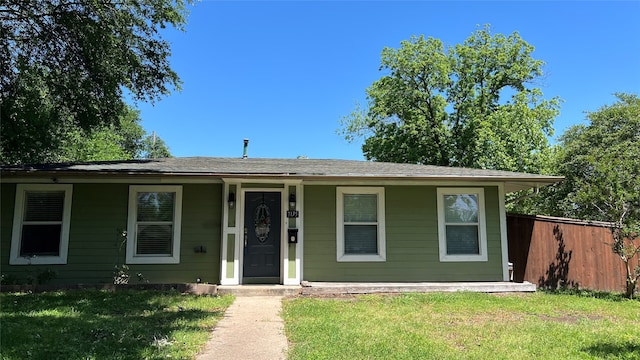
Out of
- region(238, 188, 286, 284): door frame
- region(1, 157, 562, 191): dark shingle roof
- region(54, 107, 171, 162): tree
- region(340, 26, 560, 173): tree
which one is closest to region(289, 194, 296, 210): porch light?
region(238, 188, 286, 284): door frame

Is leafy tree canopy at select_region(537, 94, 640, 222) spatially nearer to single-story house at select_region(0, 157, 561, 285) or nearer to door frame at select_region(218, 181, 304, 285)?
single-story house at select_region(0, 157, 561, 285)

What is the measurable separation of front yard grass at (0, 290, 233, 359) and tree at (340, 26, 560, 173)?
1948cm

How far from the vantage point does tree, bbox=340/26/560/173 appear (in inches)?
951

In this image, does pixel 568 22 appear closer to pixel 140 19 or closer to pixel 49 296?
pixel 140 19

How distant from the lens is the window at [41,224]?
27.5 ft

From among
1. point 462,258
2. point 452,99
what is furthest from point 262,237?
point 452,99

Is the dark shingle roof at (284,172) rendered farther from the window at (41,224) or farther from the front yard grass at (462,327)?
the front yard grass at (462,327)

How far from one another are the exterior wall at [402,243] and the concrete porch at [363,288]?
0.28m

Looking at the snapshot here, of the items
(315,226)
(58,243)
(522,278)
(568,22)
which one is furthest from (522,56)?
(58,243)

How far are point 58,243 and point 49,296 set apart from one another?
72.3 inches

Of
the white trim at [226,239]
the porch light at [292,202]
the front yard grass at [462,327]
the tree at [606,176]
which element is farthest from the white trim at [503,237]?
the white trim at [226,239]

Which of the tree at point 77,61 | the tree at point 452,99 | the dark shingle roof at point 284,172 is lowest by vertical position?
the dark shingle roof at point 284,172

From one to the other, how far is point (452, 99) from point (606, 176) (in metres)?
18.1

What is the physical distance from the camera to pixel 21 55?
10.2 meters
